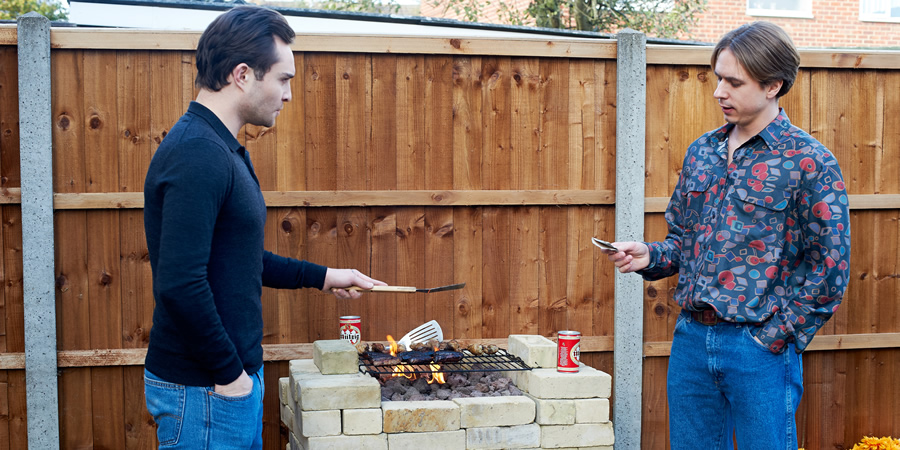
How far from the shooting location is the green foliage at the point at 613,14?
13367 mm

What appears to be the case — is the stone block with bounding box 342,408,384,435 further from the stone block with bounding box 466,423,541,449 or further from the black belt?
the black belt

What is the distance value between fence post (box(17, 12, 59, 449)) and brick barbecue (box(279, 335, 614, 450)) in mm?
1276

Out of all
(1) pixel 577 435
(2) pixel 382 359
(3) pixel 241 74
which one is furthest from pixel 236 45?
(1) pixel 577 435

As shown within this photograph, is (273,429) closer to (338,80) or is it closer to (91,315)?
(91,315)

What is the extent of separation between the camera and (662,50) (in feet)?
14.0

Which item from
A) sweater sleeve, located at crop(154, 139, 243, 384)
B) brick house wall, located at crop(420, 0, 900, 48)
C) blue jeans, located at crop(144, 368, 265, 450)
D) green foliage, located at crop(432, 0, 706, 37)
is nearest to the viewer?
sweater sleeve, located at crop(154, 139, 243, 384)

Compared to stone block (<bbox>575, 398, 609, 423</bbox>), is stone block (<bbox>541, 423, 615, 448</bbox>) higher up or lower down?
lower down

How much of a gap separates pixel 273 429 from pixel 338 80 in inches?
75.4

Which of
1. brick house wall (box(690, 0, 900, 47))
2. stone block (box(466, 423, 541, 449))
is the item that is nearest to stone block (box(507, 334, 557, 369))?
stone block (box(466, 423, 541, 449))

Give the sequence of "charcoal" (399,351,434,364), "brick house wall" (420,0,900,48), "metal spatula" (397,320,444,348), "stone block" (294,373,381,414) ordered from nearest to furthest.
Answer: "stone block" (294,373,381,414) < "charcoal" (399,351,434,364) < "metal spatula" (397,320,444,348) < "brick house wall" (420,0,900,48)

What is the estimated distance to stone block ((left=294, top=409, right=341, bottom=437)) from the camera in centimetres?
331

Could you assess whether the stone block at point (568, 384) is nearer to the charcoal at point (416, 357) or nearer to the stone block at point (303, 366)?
the charcoal at point (416, 357)

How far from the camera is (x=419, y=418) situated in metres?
3.36

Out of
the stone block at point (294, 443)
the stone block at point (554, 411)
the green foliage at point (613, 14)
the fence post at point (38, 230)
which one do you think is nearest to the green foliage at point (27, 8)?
the green foliage at point (613, 14)
